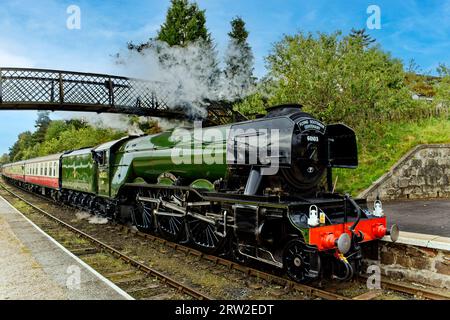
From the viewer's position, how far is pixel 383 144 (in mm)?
15945

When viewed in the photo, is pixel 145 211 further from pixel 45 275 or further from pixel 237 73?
pixel 237 73

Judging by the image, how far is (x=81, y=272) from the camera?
274 inches

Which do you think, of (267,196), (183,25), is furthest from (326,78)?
(183,25)

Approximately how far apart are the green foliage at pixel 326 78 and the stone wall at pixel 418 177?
8.58ft

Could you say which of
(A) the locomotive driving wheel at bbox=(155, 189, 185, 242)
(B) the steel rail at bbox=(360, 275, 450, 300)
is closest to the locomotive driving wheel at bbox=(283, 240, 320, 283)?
(B) the steel rail at bbox=(360, 275, 450, 300)

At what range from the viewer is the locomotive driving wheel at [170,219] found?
8.97 meters

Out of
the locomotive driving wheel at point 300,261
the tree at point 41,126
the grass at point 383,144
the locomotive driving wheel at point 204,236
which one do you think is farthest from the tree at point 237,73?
the tree at point 41,126

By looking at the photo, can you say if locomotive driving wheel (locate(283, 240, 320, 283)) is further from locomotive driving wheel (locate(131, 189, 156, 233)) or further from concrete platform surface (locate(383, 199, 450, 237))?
locomotive driving wheel (locate(131, 189, 156, 233))

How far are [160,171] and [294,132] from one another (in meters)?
4.65

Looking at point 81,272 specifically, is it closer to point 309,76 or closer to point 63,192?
point 309,76

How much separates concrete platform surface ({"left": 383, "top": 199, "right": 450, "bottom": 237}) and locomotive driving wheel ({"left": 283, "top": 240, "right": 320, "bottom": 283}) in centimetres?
346

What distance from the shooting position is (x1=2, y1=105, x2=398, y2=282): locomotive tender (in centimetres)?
594

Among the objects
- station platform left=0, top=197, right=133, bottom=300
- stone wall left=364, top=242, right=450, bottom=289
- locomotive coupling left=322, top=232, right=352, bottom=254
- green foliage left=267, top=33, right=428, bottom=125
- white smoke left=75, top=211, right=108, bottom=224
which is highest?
green foliage left=267, top=33, right=428, bottom=125

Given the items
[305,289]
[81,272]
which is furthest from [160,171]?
[305,289]
